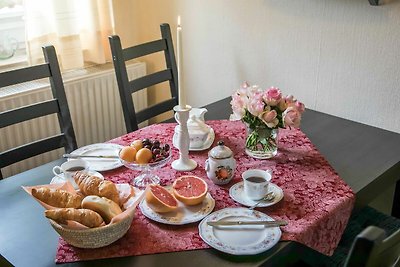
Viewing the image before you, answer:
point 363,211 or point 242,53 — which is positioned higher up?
point 242,53

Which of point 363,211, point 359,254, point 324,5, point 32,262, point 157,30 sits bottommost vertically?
point 363,211

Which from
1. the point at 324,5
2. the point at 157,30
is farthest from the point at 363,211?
the point at 157,30

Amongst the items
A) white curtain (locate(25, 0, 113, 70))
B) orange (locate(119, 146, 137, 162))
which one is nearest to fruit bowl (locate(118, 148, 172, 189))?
orange (locate(119, 146, 137, 162))

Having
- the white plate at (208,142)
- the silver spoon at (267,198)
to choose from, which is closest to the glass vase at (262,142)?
the white plate at (208,142)

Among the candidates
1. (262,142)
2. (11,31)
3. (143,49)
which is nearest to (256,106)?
(262,142)

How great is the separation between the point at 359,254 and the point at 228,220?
0.50 meters

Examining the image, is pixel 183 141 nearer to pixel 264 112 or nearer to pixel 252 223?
pixel 264 112

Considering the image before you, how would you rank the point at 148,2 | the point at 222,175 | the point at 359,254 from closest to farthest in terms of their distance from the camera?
the point at 359,254, the point at 222,175, the point at 148,2

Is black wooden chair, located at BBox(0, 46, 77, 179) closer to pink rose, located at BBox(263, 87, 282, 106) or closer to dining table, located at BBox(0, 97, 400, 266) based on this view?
dining table, located at BBox(0, 97, 400, 266)

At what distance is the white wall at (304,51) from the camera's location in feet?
6.00

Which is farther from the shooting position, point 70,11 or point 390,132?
point 70,11

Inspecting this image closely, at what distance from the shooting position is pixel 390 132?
6.10 feet

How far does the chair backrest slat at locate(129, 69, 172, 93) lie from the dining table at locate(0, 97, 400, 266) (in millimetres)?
276

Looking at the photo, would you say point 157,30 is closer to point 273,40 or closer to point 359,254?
point 273,40
